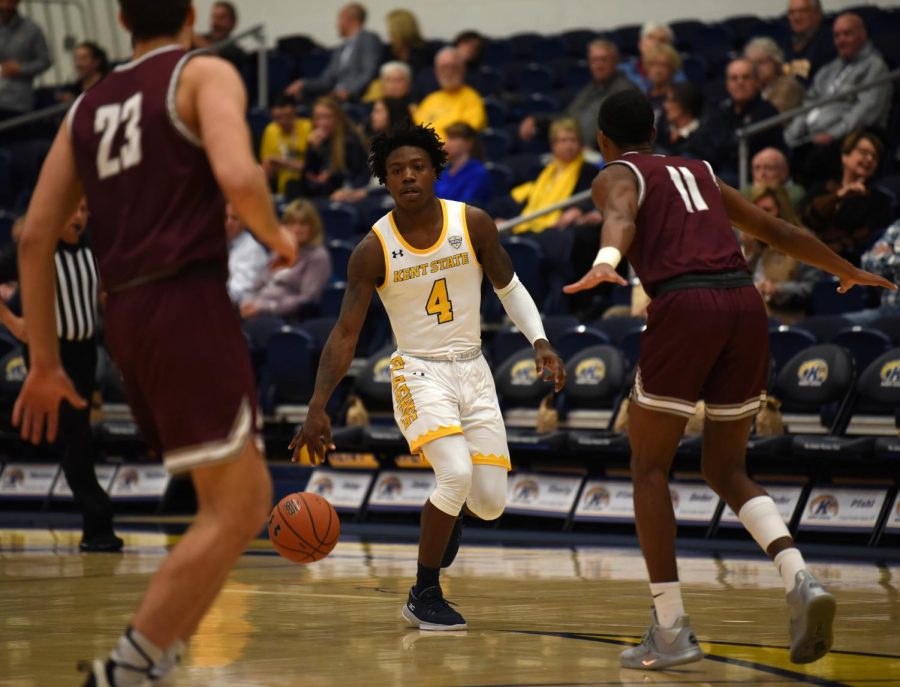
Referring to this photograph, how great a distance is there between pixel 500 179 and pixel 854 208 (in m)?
3.90

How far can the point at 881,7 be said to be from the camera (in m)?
14.2

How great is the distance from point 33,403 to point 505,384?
675 centimetres

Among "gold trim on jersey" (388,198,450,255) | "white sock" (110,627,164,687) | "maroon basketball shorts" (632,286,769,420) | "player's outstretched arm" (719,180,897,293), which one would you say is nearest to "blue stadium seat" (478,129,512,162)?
"gold trim on jersey" (388,198,450,255)

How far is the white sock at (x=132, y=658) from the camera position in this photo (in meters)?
3.71

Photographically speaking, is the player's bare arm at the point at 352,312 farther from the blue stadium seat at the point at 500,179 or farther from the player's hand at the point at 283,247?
the blue stadium seat at the point at 500,179

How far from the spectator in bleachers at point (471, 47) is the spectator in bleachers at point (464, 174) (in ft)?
10.7

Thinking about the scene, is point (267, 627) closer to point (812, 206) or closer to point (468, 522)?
point (468, 522)

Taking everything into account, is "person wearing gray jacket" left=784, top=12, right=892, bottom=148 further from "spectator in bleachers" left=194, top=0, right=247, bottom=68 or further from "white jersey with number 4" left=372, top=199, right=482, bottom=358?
"spectator in bleachers" left=194, top=0, right=247, bottom=68

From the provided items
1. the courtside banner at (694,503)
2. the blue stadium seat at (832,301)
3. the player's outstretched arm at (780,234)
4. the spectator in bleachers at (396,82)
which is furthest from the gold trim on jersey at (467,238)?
the spectator in bleachers at (396,82)

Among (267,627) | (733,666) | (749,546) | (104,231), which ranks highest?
(104,231)

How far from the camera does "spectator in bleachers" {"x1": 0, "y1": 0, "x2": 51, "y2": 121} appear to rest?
1652 cm

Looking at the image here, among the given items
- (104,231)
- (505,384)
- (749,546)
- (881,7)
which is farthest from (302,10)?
(104,231)

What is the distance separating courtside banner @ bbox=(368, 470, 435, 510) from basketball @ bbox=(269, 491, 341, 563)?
4.11 m

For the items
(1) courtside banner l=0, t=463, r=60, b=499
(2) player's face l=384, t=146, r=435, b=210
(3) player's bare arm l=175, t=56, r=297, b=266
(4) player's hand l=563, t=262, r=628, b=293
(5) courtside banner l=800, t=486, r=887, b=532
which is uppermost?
(3) player's bare arm l=175, t=56, r=297, b=266
